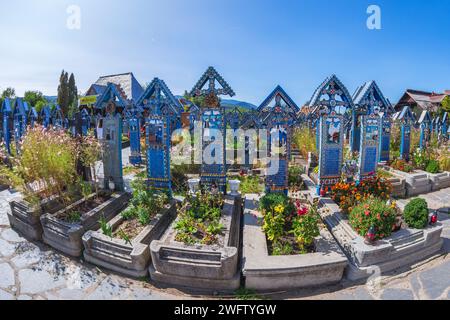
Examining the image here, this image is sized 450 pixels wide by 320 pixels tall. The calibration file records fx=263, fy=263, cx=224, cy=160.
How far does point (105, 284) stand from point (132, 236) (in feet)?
3.52

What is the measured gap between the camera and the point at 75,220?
18.9ft

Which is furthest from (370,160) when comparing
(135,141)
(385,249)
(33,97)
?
(33,97)

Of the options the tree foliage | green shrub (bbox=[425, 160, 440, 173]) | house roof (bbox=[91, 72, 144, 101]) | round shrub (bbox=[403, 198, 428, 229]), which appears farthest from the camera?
the tree foliage

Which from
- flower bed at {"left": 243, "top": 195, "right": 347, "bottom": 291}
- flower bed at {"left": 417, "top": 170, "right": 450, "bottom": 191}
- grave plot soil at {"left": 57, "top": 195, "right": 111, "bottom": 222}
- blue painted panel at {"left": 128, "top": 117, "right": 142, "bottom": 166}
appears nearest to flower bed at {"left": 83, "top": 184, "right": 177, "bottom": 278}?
grave plot soil at {"left": 57, "top": 195, "right": 111, "bottom": 222}

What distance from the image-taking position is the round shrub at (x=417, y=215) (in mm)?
5508

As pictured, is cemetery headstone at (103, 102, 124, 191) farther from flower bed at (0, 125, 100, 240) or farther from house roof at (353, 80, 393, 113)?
house roof at (353, 80, 393, 113)

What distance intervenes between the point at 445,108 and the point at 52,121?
120 feet

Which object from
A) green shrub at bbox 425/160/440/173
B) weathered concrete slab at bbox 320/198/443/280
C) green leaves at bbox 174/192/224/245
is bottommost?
weathered concrete slab at bbox 320/198/443/280

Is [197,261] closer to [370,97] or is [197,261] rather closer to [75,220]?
[75,220]

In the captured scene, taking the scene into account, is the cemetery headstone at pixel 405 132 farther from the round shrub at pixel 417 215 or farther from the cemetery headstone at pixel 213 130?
the cemetery headstone at pixel 213 130

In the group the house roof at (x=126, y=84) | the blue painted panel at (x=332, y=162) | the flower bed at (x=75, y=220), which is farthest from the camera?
the house roof at (x=126, y=84)

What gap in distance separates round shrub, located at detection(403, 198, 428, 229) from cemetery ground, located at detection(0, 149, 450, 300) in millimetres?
691

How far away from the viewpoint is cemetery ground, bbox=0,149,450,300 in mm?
4223

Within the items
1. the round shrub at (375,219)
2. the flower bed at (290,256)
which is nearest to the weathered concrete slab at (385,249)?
the round shrub at (375,219)
